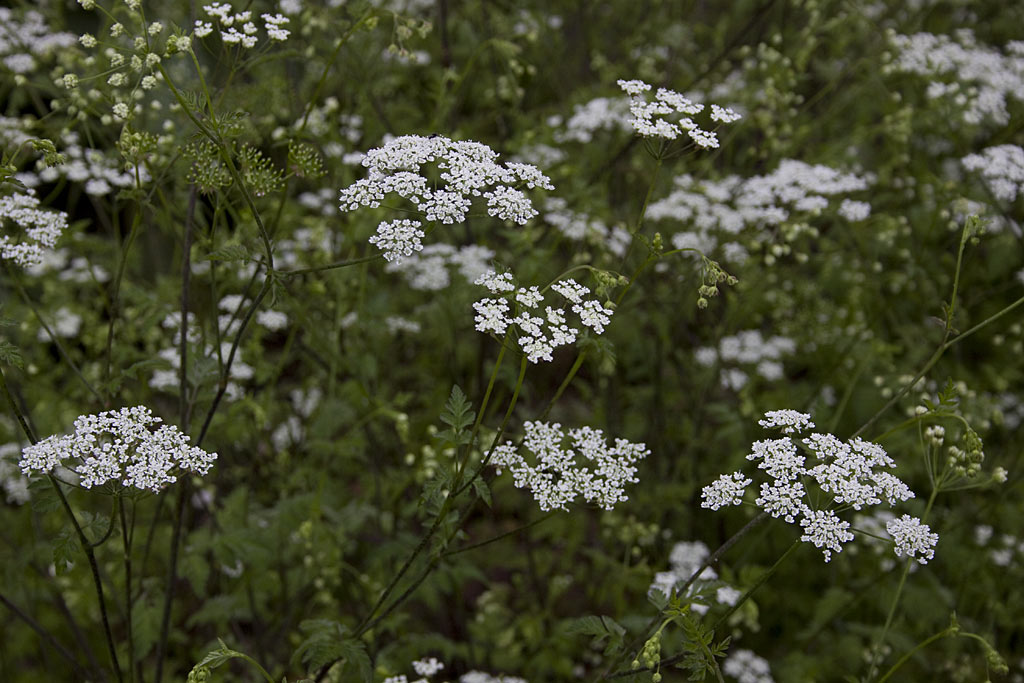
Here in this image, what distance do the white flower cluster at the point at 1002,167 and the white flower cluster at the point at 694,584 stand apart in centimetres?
292

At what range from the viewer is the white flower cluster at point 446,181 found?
3000 mm

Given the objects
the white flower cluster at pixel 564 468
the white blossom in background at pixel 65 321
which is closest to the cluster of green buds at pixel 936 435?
the white flower cluster at pixel 564 468

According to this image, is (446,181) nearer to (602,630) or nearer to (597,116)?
(602,630)

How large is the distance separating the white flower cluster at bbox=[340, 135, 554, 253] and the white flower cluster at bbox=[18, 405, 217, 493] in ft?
3.51

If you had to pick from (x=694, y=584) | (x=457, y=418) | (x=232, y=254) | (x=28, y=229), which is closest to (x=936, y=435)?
(x=694, y=584)

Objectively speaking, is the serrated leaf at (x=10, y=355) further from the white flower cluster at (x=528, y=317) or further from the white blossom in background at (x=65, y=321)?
the white blossom in background at (x=65, y=321)

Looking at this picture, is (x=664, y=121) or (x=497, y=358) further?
(x=497, y=358)

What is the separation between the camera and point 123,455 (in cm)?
287

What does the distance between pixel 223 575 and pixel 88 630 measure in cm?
123

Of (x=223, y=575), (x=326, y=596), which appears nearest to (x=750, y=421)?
(x=326, y=596)

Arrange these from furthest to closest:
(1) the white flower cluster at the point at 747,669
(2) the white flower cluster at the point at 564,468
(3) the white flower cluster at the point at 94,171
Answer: (1) the white flower cluster at the point at 747,669 < (3) the white flower cluster at the point at 94,171 < (2) the white flower cluster at the point at 564,468

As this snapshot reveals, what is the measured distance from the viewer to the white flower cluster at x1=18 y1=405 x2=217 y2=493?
281 centimetres

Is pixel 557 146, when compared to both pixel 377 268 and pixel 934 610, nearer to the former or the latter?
pixel 377 268

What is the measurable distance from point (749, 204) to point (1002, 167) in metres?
1.51
